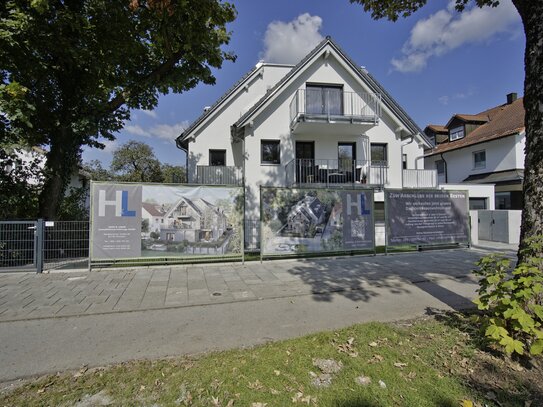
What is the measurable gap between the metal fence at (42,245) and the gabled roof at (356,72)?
870 centimetres

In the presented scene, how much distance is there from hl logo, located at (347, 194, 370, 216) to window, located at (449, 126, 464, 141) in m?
22.1

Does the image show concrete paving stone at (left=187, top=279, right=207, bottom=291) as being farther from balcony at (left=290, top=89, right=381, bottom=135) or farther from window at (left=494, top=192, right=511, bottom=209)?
window at (left=494, top=192, right=511, bottom=209)

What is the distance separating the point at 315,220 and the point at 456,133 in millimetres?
24364

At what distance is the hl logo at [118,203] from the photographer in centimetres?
762

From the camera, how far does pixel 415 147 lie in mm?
18109

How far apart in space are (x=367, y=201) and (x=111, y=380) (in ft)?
28.3

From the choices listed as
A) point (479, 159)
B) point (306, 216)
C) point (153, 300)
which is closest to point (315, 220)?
point (306, 216)

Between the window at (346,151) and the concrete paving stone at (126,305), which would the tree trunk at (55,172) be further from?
the window at (346,151)

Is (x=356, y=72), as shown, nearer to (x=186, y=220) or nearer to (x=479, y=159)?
(x=186, y=220)

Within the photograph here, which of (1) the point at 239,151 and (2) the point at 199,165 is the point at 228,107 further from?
(2) the point at 199,165

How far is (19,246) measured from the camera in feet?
24.4

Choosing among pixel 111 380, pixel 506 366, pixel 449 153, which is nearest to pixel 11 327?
pixel 111 380

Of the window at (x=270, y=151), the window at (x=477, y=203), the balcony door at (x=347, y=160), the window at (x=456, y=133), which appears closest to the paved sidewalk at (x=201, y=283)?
the balcony door at (x=347, y=160)

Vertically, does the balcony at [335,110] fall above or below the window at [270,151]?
above
